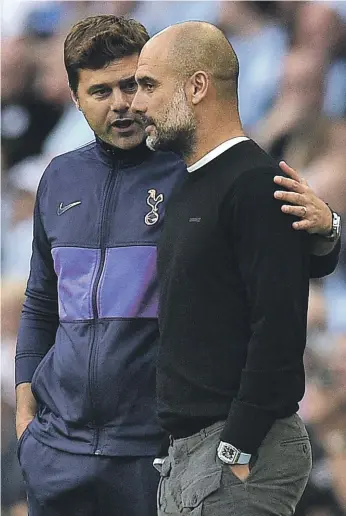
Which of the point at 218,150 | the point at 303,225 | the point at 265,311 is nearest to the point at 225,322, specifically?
the point at 265,311

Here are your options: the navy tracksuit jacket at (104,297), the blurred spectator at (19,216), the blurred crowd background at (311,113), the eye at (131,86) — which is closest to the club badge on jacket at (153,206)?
the navy tracksuit jacket at (104,297)

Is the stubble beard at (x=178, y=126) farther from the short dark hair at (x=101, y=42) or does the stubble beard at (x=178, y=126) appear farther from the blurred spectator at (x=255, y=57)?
the blurred spectator at (x=255, y=57)

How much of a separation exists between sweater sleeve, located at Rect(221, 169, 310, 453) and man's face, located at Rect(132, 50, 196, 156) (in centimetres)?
21

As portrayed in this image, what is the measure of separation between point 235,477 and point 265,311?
0.31 metres

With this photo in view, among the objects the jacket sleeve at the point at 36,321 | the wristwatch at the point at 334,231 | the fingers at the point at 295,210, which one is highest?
the fingers at the point at 295,210

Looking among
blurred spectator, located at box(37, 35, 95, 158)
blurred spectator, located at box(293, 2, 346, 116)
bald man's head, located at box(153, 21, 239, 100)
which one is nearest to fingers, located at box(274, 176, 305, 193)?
bald man's head, located at box(153, 21, 239, 100)

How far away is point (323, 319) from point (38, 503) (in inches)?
58.8

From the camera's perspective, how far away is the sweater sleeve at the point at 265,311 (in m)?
1.82

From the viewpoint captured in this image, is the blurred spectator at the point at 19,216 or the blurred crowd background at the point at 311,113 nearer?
the blurred crowd background at the point at 311,113

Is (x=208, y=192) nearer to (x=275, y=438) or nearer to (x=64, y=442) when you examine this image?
(x=275, y=438)

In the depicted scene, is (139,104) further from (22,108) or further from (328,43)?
(22,108)

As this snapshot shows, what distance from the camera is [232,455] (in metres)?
1.85

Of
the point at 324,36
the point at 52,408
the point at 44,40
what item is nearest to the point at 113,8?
the point at 44,40

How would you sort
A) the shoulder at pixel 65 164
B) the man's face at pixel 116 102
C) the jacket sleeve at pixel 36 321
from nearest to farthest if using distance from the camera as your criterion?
the man's face at pixel 116 102, the shoulder at pixel 65 164, the jacket sleeve at pixel 36 321
